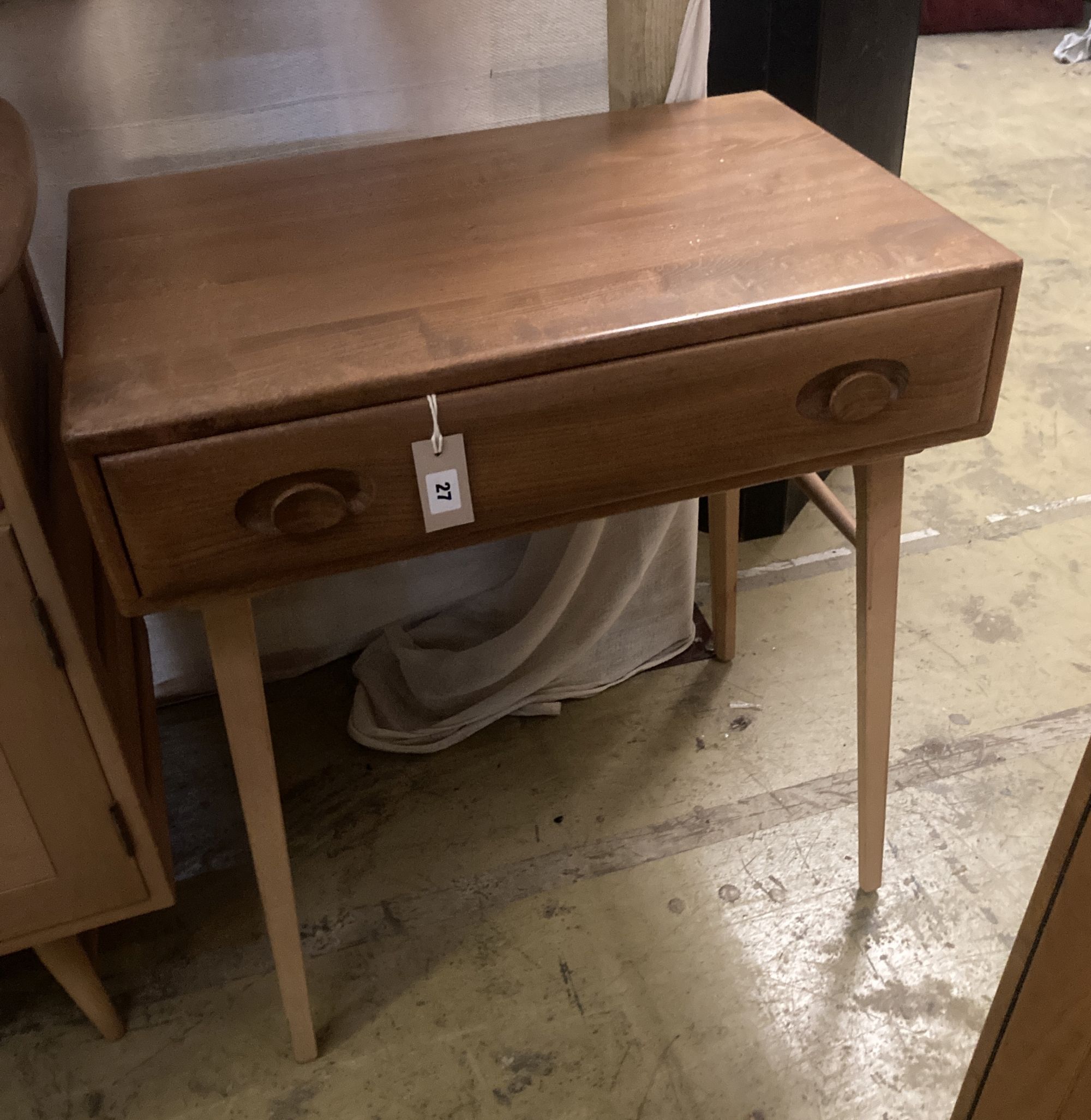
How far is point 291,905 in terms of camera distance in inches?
35.0

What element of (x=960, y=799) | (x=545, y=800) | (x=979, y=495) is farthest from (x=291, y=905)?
(x=979, y=495)

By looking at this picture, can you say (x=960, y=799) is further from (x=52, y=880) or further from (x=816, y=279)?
(x=52, y=880)

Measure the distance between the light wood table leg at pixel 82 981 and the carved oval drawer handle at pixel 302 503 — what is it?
481mm

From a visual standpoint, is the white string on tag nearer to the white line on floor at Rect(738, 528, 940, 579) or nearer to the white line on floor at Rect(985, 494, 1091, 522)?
the white line on floor at Rect(738, 528, 940, 579)

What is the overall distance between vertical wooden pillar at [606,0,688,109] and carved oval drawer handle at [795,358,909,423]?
0.47 meters

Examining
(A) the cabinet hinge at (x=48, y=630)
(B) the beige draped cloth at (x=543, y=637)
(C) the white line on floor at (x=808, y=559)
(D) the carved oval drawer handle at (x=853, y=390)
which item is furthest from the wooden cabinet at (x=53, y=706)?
(C) the white line on floor at (x=808, y=559)

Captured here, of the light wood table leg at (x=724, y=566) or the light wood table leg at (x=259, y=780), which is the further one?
the light wood table leg at (x=724, y=566)

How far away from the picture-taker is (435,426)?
65cm

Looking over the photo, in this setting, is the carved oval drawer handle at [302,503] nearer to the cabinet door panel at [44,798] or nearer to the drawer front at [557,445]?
the drawer front at [557,445]

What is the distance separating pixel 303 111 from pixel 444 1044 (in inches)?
36.7

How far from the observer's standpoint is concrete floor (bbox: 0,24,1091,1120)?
0.97 m

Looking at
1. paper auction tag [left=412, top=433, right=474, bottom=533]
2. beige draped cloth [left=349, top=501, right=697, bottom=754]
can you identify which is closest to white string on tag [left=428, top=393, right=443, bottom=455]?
paper auction tag [left=412, top=433, right=474, bottom=533]

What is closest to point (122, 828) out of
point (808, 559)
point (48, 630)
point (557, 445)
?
point (48, 630)

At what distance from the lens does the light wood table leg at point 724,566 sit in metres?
1.26
